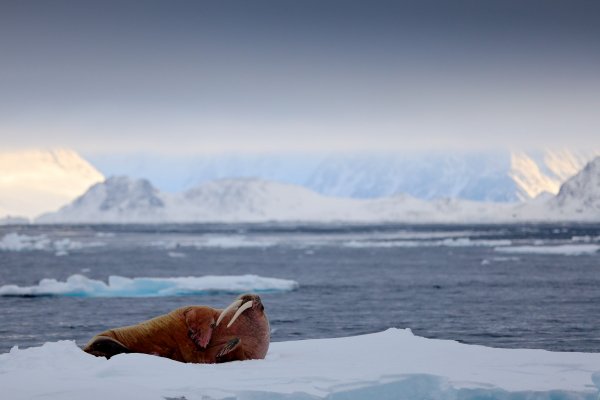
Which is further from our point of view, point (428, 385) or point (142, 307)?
point (142, 307)

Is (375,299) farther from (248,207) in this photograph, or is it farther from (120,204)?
(248,207)

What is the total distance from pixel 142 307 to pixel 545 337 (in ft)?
40.7

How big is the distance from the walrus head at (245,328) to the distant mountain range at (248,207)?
483 ft

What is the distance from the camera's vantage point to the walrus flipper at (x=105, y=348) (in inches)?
475

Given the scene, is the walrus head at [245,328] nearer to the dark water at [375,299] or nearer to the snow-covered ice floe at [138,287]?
the dark water at [375,299]

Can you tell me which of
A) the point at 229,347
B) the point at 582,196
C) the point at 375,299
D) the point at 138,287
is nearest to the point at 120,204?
the point at 582,196

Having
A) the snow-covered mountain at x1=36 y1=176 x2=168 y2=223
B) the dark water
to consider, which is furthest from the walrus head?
the snow-covered mountain at x1=36 y1=176 x2=168 y2=223

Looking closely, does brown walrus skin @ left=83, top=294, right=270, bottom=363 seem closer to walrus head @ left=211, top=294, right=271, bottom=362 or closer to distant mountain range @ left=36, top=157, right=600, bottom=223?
walrus head @ left=211, top=294, right=271, bottom=362

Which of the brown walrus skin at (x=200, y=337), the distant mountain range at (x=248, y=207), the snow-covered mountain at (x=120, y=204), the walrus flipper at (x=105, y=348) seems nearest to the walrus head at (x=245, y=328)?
the brown walrus skin at (x=200, y=337)

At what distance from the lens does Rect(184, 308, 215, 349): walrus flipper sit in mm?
11898

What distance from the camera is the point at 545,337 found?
21156 millimetres

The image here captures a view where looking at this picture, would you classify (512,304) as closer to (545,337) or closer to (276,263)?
(545,337)

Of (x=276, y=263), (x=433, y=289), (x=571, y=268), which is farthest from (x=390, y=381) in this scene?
(x=276, y=263)

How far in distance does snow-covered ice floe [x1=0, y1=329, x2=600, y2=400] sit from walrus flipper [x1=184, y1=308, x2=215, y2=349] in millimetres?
479
